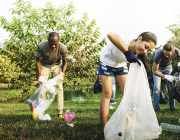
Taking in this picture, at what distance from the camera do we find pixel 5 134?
212 centimetres

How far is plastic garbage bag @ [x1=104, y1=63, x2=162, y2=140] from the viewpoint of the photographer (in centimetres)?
201

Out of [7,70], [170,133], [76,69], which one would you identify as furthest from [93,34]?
[7,70]

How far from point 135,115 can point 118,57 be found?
32.1 inches

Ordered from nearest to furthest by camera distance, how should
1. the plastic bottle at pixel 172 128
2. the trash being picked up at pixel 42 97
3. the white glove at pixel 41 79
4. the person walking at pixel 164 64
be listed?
the plastic bottle at pixel 172 128, the trash being picked up at pixel 42 97, the white glove at pixel 41 79, the person walking at pixel 164 64

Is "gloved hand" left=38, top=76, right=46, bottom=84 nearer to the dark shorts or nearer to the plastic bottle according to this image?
the dark shorts

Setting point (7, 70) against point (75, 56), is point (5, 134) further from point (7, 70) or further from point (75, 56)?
point (7, 70)

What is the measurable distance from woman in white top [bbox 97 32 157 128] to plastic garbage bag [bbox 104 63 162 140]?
204 mm

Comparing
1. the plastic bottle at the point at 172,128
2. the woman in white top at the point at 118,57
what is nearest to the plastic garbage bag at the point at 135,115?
the woman in white top at the point at 118,57

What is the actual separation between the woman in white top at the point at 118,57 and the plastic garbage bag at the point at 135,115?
0.20 meters

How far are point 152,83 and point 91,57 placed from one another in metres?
4.59

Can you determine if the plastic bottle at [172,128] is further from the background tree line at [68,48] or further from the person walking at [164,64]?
the background tree line at [68,48]

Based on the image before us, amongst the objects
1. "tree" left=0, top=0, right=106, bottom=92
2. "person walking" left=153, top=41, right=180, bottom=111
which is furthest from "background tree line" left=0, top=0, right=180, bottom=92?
"person walking" left=153, top=41, right=180, bottom=111

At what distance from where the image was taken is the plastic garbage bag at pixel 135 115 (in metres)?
2.01

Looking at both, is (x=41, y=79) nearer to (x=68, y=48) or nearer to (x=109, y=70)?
(x=109, y=70)
